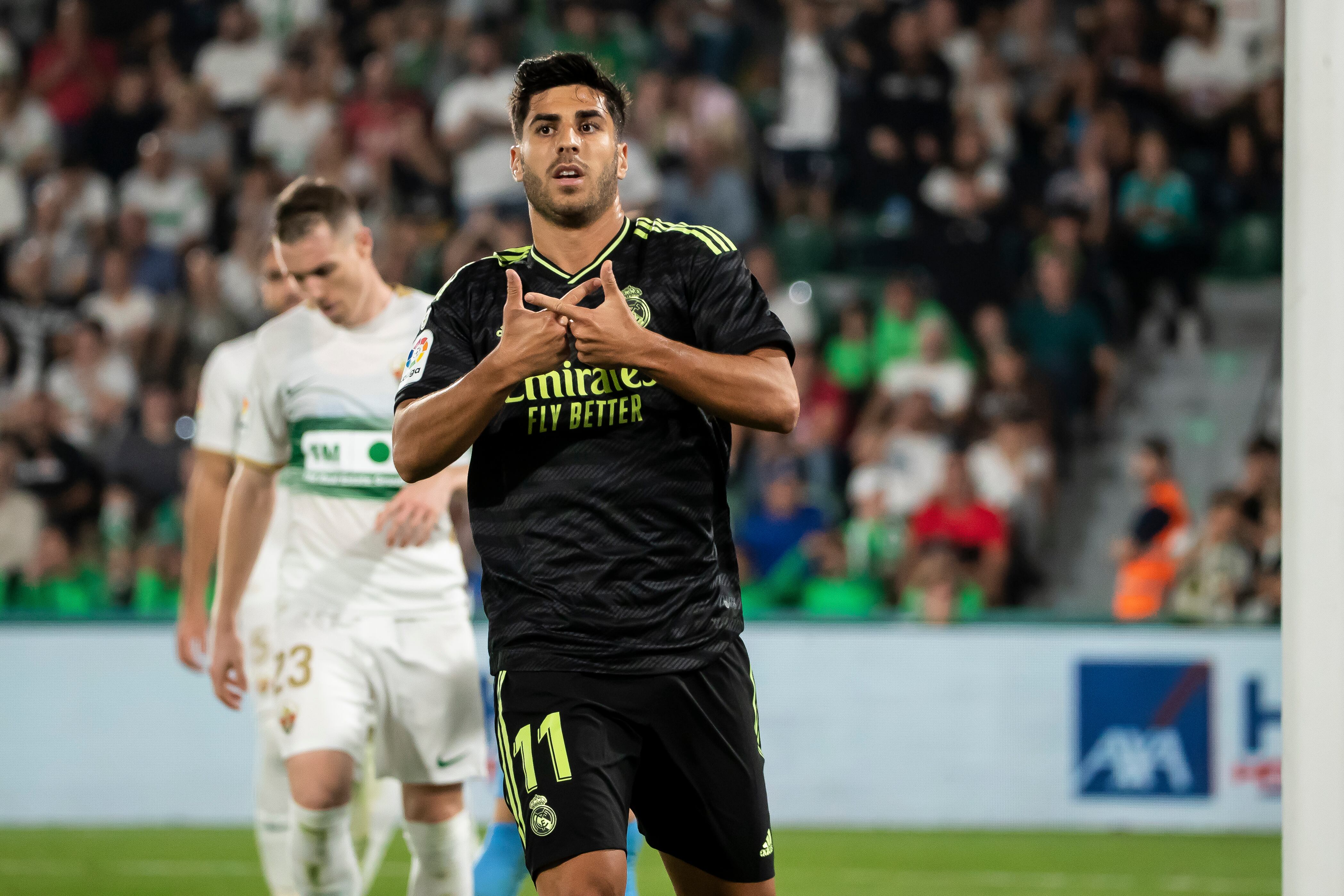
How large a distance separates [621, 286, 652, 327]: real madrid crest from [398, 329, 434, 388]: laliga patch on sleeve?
0.46m

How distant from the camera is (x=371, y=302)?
534cm

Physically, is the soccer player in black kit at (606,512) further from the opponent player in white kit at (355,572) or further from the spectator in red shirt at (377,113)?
the spectator in red shirt at (377,113)

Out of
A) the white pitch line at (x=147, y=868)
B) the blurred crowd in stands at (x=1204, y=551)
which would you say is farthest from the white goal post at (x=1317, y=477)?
the blurred crowd in stands at (x=1204, y=551)

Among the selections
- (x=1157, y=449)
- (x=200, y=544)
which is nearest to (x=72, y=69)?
(x=200, y=544)

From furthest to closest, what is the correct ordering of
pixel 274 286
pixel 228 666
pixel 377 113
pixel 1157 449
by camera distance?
pixel 377 113
pixel 1157 449
pixel 274 286
pixel 228 666

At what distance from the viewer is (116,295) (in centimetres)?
1247

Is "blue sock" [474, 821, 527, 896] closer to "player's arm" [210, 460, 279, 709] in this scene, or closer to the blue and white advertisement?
"player's arm" [210, 460, 279, 709]

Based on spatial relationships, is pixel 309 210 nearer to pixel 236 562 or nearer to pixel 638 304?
pixel 236 562

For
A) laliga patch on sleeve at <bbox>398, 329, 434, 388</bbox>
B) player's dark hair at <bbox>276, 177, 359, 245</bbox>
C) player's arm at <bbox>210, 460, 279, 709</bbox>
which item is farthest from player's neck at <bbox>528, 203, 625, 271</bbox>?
player's arm at <bbox>210, 460, 279, 709</bbox>

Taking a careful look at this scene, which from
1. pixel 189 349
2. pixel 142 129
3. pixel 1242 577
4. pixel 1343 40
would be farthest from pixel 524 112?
pixel 142 129

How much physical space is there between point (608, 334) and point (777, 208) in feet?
33.1

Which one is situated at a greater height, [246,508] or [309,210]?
[309,210]

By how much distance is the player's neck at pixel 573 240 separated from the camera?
3.77m

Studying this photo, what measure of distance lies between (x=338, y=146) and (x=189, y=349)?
2.25 metres
